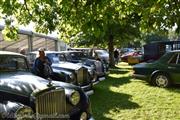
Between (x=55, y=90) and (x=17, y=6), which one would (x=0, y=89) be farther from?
(x=17, y=6)

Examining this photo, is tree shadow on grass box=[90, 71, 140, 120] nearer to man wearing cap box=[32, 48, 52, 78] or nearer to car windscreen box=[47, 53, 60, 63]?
man wearing cap box=[32, 48, 52, 78]

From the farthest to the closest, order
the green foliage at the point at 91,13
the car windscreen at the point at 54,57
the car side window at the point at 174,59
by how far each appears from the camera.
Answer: the car side window at the point at 174,59, the car windscreen at the point at 54,57, the green foliage at the point at 91,13

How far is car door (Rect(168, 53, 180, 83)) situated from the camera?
49.0 feet

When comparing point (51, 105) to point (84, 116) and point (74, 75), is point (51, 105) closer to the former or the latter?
point (84, 116)

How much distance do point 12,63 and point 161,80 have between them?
854cm

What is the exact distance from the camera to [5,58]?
26.9ft

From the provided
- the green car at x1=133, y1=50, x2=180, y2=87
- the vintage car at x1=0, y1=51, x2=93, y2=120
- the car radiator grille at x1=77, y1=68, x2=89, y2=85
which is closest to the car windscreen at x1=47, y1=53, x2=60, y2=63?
the car radiator grille at x1=77, y1=68, x2=89, y2=85

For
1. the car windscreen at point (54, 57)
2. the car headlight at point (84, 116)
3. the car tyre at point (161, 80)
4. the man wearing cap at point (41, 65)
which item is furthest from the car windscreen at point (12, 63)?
the car tyre at point (161, 80)

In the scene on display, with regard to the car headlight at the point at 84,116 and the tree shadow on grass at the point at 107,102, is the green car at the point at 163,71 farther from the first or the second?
the car headlight at the point at 84,116

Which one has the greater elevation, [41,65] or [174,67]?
[41,65]

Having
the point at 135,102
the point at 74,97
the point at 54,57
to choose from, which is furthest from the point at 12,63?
the point at 54,57

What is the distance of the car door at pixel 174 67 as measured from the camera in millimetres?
14930

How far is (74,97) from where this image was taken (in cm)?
696

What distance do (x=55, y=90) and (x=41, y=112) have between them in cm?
47
